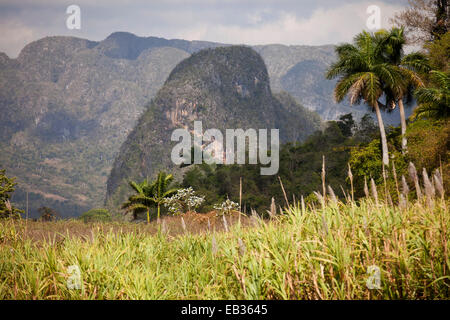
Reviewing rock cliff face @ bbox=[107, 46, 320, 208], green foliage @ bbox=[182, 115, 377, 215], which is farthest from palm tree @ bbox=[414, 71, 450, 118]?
rock cliff face @ bbox=[107, 46, 320, 208]

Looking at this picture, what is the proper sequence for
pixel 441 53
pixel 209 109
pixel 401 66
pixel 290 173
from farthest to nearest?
pixel 209 109 < pixel 290 173 < pixel 401 66 < pixel 441 53

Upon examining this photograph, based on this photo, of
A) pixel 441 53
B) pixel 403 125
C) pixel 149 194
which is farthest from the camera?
pixel 149 194

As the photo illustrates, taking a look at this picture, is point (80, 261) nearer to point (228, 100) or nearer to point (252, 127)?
point (252, 127)

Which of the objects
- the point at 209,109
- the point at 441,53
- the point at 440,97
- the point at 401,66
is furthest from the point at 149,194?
the point at 209,109

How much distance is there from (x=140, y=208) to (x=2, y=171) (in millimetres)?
9745

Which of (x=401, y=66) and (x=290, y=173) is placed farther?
(x=290, y=173)

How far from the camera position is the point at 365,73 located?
2069 cm

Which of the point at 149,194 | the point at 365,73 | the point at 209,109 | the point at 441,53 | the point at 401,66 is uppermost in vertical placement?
the point at 209,109

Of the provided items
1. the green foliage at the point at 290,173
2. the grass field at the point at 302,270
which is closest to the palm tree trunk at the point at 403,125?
the grass field at the point at 302,270

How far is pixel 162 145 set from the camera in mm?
131250

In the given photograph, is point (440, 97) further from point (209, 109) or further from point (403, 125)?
point (209, 109)

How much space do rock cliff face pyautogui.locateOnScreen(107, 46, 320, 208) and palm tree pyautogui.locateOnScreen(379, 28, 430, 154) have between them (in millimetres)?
95948

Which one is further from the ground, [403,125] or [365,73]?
[365,73]

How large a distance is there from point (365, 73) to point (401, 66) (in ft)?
7.91
